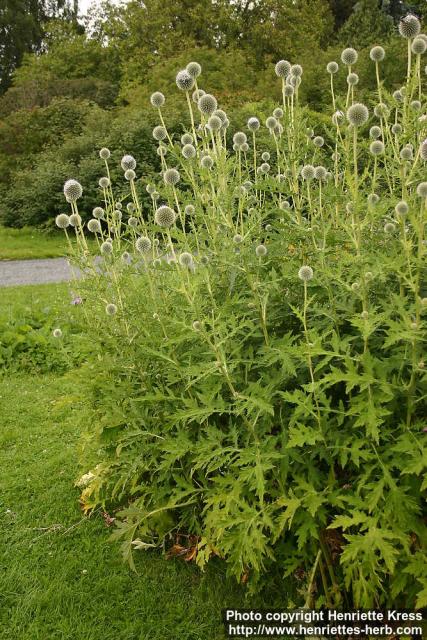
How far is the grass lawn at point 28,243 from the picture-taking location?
11.6 meters

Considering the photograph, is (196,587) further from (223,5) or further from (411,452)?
(223,5)

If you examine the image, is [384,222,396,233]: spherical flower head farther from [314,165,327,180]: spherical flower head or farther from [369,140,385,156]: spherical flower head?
[314,165,327,180]: spherical flower head

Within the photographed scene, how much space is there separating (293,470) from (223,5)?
21.7 metres

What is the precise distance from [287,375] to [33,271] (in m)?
8.75

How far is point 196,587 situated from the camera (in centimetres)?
260

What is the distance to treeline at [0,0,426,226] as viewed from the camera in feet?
45.6

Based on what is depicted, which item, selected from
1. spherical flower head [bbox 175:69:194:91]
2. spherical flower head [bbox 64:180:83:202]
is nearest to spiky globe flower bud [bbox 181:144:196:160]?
spherical flower head [bbox 175:69:194:91]

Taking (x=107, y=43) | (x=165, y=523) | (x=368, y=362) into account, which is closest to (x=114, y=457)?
(x=165, y=523)

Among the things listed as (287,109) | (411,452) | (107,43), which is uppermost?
(107,43)

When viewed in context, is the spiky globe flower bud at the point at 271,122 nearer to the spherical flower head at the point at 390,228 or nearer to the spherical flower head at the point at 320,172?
the spherical flower head at the point at 320,172

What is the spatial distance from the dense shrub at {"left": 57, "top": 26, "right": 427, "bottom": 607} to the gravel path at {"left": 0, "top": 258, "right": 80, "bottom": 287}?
634 centimetres

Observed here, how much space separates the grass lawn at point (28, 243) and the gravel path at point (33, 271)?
0.25 metres

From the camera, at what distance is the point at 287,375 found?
2207 mm

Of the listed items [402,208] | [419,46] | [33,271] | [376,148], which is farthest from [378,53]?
[33,271]
